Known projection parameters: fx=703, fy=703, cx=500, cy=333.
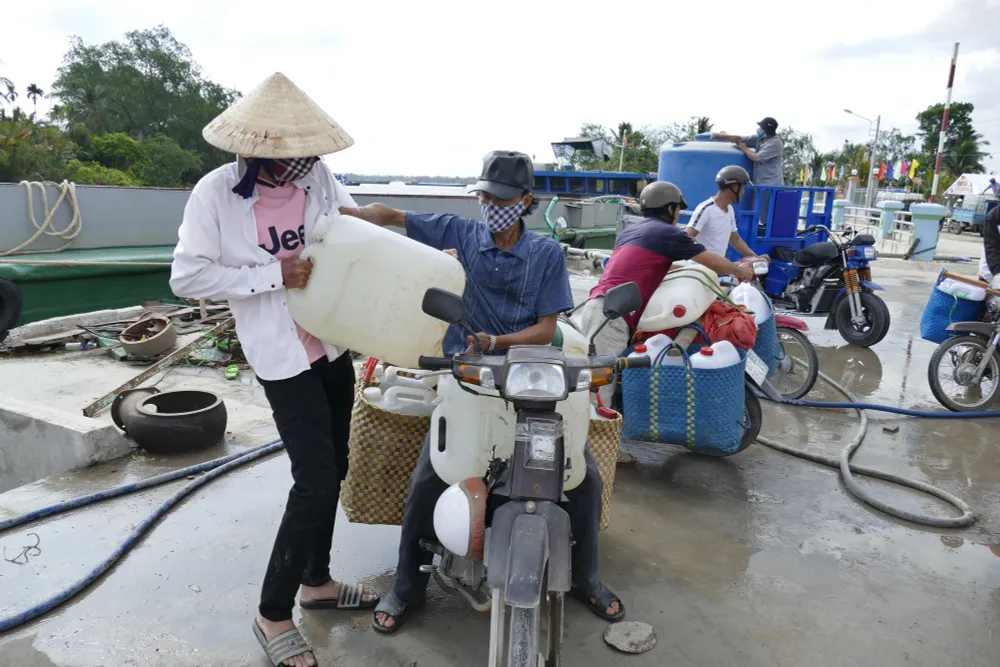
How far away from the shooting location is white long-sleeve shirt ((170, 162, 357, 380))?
2.10 metres

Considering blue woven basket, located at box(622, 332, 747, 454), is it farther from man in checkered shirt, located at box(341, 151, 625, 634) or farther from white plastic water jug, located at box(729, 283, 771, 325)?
man in checkered shirt, located at box(341, 151, 625, 634)

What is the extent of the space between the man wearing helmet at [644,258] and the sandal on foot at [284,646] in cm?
204

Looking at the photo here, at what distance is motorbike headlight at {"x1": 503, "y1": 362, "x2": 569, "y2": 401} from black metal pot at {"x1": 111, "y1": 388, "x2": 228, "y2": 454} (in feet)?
9.44

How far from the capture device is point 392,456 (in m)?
2.68

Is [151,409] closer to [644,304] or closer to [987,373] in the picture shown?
[644,304]

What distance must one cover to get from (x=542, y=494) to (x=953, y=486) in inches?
128

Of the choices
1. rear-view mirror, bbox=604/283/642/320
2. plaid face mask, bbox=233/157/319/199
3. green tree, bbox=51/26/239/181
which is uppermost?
green tree, bbox=51/26/239/181

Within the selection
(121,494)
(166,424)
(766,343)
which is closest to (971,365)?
(766,343)

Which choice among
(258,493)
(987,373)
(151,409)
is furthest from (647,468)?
(987,373)

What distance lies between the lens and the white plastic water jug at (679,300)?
373cm

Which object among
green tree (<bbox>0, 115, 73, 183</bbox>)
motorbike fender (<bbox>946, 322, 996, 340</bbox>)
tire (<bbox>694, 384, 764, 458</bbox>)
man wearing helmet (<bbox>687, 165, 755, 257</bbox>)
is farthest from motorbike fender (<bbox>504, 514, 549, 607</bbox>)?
green tree (<bbox>0, 115, 73, 183</bbox>)

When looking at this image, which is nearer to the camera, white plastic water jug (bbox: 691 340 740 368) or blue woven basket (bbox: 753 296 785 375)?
white plastic water jug (bbox: 691 340 740 368)

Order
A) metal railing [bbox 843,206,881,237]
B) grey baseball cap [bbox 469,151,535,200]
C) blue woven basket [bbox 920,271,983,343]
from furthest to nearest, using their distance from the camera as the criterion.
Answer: metal railing [bbox 843,206,881,237] → blue woven basket [bbox 920,271,983,343] → grey baseball cap [bbox 469,151,535,200]

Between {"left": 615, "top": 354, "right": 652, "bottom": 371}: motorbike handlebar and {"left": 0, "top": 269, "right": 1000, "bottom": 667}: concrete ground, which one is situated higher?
{"left": 615, "top": 354, "right": 652, "bottom": 371}: motorbike handlebar
